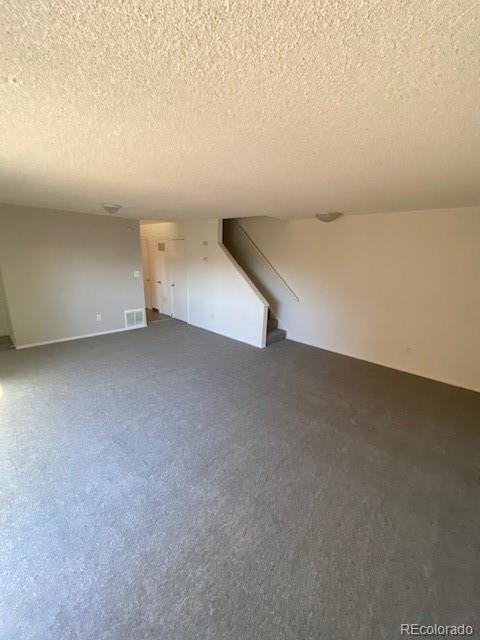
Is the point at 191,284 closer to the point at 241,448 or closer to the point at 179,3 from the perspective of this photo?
the point at 241,448

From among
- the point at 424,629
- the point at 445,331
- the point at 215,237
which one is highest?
the point at 215,237

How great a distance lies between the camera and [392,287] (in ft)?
13.7

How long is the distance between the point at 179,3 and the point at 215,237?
490cm

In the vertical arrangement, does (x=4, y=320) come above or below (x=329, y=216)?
below

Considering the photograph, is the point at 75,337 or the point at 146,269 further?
the point at 146,269

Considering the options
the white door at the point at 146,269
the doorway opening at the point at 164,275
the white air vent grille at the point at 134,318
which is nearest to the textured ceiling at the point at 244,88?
the white air vent grille at the point at 134,318

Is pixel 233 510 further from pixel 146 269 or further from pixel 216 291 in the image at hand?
pixel 146 269

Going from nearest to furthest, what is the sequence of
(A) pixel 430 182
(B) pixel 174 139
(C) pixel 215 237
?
1. (B) pixel 174 139
2. (A) pixel 430 182
3. (C) pixel 215 237

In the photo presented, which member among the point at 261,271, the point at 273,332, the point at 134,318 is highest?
the point at 261,271

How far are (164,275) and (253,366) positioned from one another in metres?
4.07

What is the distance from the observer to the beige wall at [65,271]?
4.38m

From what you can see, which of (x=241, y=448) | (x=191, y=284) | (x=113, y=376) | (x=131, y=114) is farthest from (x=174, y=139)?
(x=191, y=284)

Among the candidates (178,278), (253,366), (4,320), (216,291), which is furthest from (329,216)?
(4,320)

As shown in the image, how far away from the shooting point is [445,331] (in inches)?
149
